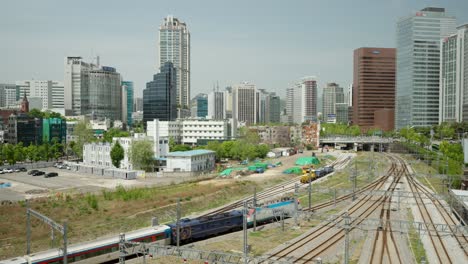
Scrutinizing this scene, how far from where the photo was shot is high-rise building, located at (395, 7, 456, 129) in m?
150

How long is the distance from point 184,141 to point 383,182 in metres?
72.5

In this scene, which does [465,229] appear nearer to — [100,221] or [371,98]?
[100,221]

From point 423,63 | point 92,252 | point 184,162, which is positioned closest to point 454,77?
point 423,63

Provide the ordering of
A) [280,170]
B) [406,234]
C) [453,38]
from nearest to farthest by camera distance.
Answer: [406,234]
[280,170]
[453,38]

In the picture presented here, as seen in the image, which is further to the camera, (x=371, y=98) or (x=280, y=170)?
(x=371, y=98)

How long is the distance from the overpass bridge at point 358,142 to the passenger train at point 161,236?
290 feet

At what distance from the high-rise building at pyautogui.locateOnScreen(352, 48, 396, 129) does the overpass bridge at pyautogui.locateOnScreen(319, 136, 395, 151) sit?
52406 mm

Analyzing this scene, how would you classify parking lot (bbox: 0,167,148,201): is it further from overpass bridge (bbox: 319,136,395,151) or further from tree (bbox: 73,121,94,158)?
overpass bridge (bbox: 319,136,395,151)

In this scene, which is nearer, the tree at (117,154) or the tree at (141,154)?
the tree at (141,154)

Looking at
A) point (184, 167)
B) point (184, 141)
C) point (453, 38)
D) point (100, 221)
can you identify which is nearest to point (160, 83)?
point (184, 141)

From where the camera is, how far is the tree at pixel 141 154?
7731 cm

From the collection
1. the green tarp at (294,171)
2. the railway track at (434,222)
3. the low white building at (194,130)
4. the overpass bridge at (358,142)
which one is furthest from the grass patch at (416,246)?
the overpass bridge at (358,142)

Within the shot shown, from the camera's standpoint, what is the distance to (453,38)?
146250 millimetres

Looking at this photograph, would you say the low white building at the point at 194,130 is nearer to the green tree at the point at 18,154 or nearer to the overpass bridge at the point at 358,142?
the overpass bridge at the point at 358,142
